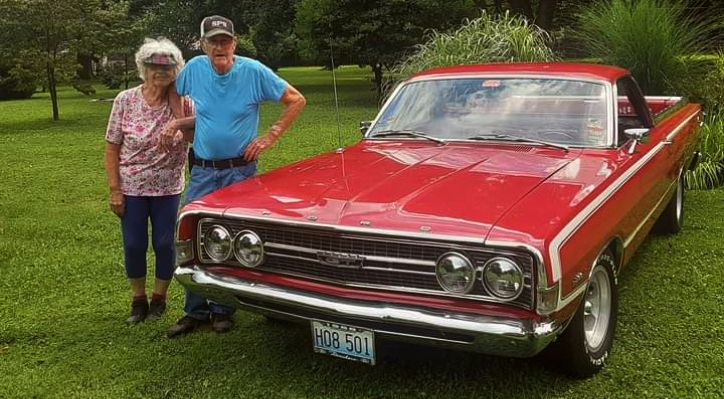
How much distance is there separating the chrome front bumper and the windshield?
1655mm

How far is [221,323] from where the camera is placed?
4297 millimetres

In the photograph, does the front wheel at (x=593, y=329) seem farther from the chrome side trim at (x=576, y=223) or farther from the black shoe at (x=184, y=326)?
the black shoe at (x=184, y=326)

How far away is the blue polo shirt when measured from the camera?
4066 mm

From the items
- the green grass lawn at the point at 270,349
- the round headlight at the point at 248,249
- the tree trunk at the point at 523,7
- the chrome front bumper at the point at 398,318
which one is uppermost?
the tree trunk at the point at 523,7

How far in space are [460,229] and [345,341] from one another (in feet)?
2.51

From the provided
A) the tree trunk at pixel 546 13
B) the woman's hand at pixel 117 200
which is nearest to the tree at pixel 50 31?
the tree trunk at pixel 546 13

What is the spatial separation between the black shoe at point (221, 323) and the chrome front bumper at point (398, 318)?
800mm

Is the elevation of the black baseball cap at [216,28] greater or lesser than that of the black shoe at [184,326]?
greater

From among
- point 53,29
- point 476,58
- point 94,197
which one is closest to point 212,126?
point 94,197

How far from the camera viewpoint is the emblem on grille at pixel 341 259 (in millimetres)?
3148

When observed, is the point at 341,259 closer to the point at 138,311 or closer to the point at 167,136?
the point at 167,136

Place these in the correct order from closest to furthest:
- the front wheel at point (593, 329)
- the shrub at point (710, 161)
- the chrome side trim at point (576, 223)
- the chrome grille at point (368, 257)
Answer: the chrome side trim at point (576, 223) → the chrome grille at point (368, 257) → the front wheel at point (593, 329) → the shrub at point (710, 161)

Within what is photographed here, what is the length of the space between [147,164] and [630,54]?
23.5 ft

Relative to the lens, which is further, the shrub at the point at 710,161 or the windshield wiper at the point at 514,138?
the shrub at the point at 710,161
